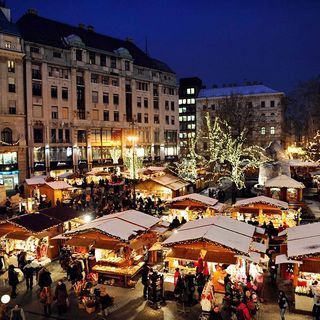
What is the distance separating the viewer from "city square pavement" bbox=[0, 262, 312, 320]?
1196 cm

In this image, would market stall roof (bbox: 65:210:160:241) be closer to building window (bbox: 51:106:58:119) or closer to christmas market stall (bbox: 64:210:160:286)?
christmas market stall (bbox: 64:210:160:286)

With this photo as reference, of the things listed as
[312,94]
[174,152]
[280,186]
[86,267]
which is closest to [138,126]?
[174,152]

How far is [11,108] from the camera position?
144ft

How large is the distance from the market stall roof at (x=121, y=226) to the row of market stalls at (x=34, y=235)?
253 cm

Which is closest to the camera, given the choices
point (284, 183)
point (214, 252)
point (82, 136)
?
point (214, 252)

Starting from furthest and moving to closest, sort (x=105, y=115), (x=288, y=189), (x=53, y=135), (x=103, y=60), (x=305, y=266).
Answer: (x=105, y=115), (x=103, y=60), (x=53, y=135), (x=288, y=189), (x=305, y=266)

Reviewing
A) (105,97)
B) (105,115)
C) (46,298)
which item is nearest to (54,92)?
(105,97)

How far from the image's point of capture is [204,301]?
37.3 feet

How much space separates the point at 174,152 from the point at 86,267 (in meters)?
54.8

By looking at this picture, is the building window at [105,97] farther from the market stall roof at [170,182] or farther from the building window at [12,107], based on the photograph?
the market stall roof at [170,182]

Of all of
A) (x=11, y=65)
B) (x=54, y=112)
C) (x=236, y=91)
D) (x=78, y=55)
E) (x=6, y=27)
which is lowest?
(x=54, y=112)

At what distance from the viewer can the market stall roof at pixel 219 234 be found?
1310 centimetres

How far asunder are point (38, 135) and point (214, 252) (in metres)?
38.4

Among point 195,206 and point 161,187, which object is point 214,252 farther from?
point 161,187
